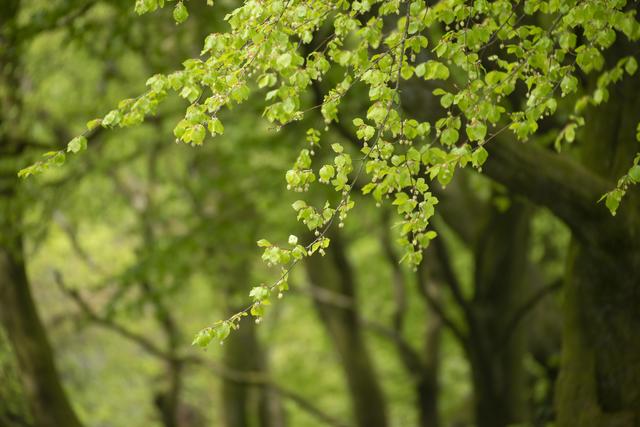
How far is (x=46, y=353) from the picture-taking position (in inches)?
340

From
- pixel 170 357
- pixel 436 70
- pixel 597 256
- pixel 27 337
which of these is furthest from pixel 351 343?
pixel 436 70

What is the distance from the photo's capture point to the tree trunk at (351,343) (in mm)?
12922

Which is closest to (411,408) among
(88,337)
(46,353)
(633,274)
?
(88,337)

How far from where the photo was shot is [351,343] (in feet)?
43.2

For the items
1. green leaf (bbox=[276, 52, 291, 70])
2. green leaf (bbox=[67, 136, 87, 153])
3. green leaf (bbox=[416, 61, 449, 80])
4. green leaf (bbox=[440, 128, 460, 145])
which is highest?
green leaf (bbox=[67, 136, 87, 153])

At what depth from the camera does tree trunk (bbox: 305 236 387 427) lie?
509 inches

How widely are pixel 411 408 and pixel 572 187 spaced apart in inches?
648

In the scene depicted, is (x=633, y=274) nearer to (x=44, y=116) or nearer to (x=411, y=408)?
(x=44, y=116)

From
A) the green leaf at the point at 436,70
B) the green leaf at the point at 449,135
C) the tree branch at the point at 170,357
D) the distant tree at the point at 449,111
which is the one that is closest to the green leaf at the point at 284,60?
the distant tree at the point at 449,111

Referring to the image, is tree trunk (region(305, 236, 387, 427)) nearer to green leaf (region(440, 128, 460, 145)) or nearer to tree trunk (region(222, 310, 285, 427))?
tree trunk (region(222, 310, 285, 427))

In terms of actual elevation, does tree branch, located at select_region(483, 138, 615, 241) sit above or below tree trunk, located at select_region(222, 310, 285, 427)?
below

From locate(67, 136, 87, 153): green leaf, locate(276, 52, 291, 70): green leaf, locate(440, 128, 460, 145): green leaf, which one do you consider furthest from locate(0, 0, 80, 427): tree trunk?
locate(440, 128, 460, 145): green leaf

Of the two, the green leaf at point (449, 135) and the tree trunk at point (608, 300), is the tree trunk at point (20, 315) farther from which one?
the green leaf at point (449, 135)

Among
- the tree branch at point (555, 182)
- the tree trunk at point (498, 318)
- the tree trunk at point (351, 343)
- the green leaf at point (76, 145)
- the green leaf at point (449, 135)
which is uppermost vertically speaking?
the tree trunk at point (351, 343)
